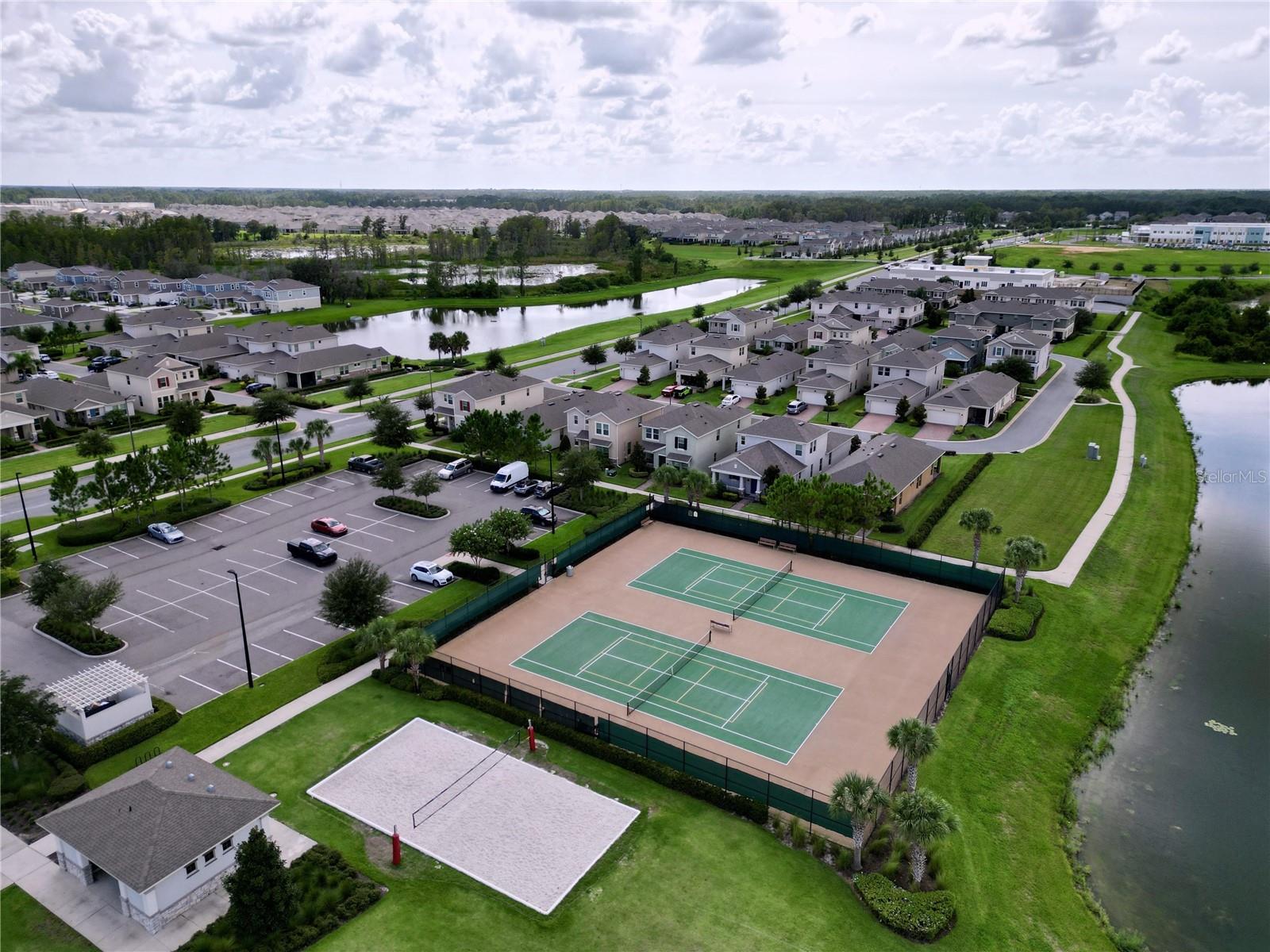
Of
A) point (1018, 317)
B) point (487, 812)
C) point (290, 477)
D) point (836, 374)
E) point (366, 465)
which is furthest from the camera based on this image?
point (1018, 317)

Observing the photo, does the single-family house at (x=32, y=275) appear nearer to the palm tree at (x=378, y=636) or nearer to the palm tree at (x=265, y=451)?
the palm tree at (x=265, y=451)

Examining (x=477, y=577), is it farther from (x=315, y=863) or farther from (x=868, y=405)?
(x=868, y=405)

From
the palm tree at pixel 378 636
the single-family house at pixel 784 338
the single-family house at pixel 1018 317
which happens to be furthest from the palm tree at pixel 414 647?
the single-family house at pixel 1018 317

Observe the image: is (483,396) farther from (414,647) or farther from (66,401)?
(414,647)

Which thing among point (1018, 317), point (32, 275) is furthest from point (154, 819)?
point (32, 275)

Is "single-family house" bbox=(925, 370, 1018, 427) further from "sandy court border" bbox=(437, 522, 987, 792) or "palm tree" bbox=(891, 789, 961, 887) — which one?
"palm tree" bbox=(891, 789, 961, 887)
